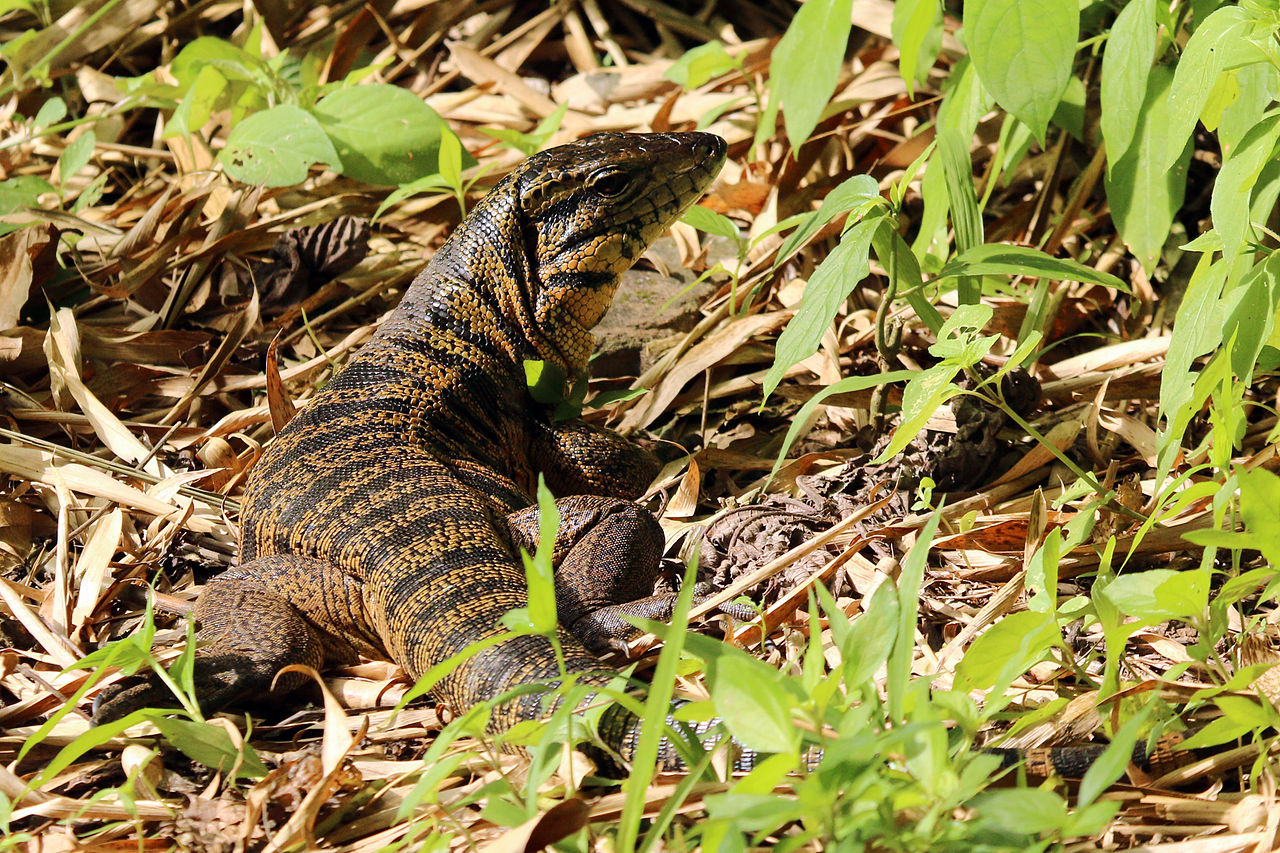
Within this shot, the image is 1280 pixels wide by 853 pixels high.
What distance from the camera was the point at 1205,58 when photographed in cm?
252

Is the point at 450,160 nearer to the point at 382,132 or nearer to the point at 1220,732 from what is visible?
the point at 382,132

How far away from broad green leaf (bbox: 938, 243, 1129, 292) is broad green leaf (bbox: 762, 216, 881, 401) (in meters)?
0.41

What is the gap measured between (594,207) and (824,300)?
65.7 inches

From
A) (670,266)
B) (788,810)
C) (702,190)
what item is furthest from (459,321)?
(788,810)

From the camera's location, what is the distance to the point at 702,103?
6121 mm

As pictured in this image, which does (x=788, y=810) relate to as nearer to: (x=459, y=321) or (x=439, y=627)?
(x=439, y=627)

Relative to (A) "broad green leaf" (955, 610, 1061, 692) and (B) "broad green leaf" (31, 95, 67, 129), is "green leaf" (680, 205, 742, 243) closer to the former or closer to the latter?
(A) "broad green leaf" (955, 610, 1061, 692)

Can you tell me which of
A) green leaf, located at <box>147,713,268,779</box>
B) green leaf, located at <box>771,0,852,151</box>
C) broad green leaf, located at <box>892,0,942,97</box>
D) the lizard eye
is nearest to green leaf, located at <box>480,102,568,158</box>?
the lizard eye

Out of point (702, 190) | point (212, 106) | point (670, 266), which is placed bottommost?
point (670, 266)

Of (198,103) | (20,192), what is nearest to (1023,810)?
(198,103)

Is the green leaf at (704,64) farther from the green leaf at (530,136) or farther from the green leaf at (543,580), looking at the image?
the green leaf at (543,580)

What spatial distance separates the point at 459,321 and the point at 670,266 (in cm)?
146

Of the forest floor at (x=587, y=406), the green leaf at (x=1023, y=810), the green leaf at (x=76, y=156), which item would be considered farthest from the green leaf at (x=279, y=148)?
the green leaf at (x=1023, y=810)

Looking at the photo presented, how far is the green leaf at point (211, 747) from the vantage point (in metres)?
2.52
